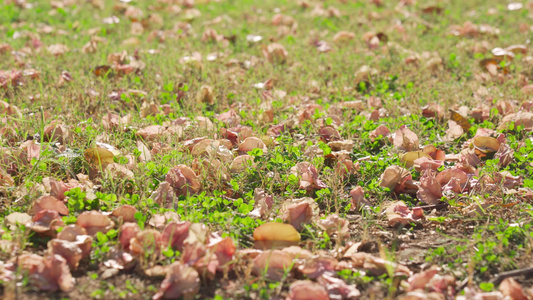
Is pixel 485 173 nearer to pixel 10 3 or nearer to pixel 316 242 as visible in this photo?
pixel 316 242

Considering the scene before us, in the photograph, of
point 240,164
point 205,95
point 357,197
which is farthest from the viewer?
point 205,95

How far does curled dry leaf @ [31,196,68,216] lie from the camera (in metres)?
2.01

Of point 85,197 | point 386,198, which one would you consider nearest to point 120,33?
point 85,197

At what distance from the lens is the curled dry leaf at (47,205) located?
201cm

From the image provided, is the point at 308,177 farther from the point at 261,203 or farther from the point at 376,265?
the point at 376,265

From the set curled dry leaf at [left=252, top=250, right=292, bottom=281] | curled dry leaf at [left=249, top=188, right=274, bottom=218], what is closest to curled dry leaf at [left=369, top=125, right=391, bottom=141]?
curled dry leaf at [left=249, top=188, right=274, bottom=218]

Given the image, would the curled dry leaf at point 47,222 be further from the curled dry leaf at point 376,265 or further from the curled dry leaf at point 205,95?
the curled dry leaf at point 205,95

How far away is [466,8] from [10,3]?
460 cm

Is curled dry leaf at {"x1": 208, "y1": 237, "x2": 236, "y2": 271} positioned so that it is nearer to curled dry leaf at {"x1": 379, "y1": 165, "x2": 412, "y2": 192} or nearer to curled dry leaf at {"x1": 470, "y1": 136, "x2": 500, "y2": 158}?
curled dry leaf at {"x1": 379, "y1": 165, "x2": 412, "y2": 192}

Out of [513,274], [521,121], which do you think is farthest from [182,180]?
[521,121]

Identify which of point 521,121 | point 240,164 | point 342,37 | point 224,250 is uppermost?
point 224,250

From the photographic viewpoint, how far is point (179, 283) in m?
1.69

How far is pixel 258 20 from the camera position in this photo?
5.27 metres

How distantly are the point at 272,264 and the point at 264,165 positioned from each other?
0.79m
